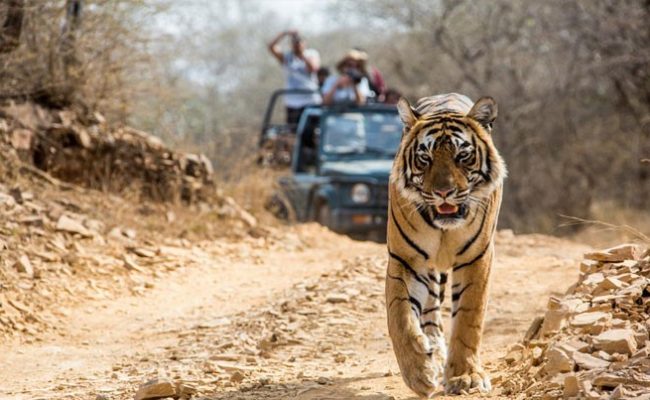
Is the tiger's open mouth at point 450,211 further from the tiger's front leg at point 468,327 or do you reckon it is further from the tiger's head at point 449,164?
the tiger's front leg at point 468,327

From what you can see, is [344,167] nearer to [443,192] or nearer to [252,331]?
[252,331]

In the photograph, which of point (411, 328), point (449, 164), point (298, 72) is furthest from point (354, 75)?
point (411, 328)

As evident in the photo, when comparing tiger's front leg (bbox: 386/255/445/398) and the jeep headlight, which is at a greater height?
tiger's front leg (bbox: 386/255/445/398)

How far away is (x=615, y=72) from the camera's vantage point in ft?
55.3

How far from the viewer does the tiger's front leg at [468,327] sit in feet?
16.7

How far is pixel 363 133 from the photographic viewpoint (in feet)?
42.3

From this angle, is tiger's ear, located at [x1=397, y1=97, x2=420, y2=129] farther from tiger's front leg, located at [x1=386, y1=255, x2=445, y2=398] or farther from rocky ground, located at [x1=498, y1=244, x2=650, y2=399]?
rocky ground, located at [x1=498, y1=244, x2=650, y2=399]

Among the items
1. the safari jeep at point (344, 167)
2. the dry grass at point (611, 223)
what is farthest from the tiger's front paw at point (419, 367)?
the dry grass at point (611, 223)

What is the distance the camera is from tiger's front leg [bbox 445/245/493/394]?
16.7 ft

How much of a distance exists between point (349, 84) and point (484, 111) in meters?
8.42

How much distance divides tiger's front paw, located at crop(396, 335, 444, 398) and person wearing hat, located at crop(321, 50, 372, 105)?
28.4 feet

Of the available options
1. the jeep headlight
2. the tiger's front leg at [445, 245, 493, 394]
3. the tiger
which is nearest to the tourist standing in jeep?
the jeep headlight

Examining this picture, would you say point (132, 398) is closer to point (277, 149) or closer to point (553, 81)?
point (277, 149)

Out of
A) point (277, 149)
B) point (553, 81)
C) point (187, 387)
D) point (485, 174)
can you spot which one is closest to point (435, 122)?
point (485, 174)
